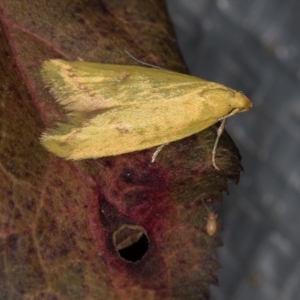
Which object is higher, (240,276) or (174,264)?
(174,264)

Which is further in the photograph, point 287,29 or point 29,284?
point 287,29

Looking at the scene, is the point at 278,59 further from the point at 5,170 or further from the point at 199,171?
the point at 5,170

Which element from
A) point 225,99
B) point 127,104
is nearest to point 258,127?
point 225,99

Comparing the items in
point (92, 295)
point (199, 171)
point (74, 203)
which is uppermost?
point (199, 171)

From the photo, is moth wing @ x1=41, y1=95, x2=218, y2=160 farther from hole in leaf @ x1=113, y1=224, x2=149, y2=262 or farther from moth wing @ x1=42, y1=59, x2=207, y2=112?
hole in leaf @ x1=113, y1=224, x2=149, y2=262

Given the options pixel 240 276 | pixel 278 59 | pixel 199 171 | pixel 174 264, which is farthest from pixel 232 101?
pixel 240 276

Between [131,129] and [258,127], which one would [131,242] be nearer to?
[131,129]
